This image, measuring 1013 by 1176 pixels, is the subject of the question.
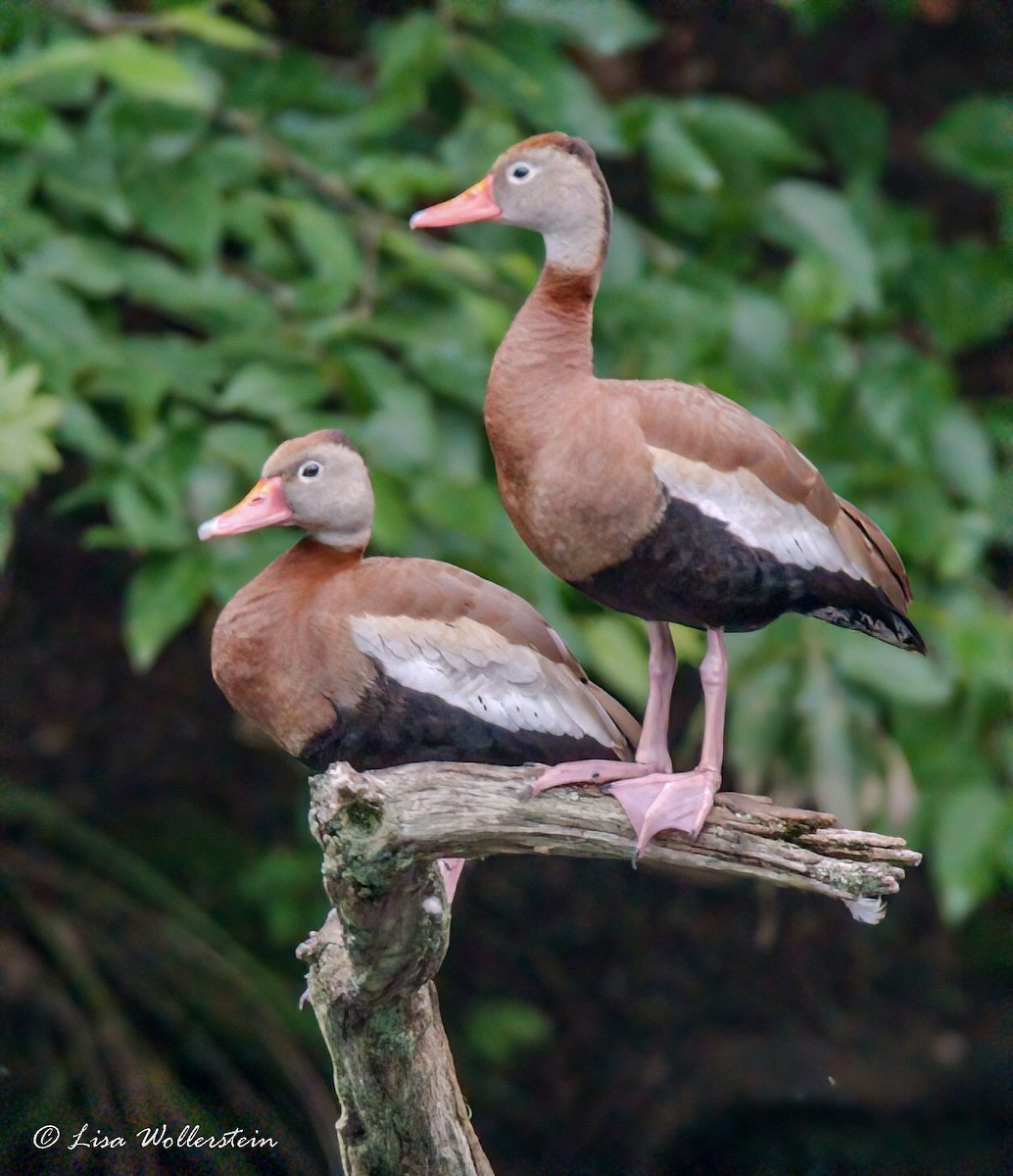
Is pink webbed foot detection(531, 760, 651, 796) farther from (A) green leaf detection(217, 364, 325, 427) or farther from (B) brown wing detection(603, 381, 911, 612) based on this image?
(A) green leaf detection(217, 364, 325, 427)

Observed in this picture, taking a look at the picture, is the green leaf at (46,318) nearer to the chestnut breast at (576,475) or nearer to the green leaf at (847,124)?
the chestnut breast at (576,475)

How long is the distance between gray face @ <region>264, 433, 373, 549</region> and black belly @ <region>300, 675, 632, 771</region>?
23 cm

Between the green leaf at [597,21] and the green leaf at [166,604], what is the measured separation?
1.45 meters

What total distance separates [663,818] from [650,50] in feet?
10.4

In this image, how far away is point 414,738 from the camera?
194 centimetres

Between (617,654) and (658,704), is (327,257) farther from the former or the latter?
(658,704)

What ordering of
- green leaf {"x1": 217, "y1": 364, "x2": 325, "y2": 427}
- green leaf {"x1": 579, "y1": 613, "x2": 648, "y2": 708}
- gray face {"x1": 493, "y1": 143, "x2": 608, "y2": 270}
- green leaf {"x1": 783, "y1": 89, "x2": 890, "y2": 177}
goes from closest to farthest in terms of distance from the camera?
gray face {"x1": 493, "y1": 143, "x2": 608, "y2": 270} < green leaf {"x1": 217, "y1": 364, "x2": 325, "y2": 427} < green leaf {"x1": 579, "y1": 613, "x2": 648, "y2": 708} < green leaf {"x1": 783, "y1": 89, "x2": 890, "y2": 177}

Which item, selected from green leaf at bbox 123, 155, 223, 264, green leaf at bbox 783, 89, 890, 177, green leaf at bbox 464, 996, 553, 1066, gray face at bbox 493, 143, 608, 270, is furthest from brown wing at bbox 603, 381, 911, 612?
green leaf at bbox 464, 996, 553, 1066

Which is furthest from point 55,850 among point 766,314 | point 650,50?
point 650,50

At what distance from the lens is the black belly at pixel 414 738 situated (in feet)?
6.28

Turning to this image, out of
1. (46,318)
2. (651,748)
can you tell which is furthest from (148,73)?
(651,748)

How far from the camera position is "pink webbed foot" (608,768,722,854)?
1.79m

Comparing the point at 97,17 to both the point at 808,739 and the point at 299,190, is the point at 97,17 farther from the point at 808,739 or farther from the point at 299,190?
the point at 808,739

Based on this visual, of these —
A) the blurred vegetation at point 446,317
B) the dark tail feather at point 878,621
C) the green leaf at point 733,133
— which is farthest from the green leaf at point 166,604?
the green leaf at point 733,133
